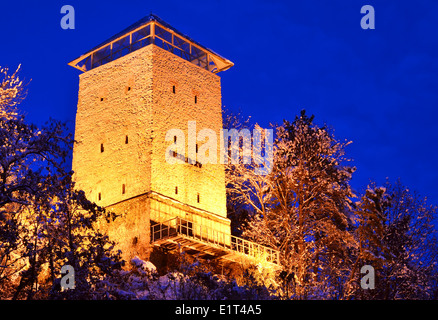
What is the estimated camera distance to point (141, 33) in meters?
37.4

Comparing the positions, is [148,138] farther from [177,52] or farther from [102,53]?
[102,53]

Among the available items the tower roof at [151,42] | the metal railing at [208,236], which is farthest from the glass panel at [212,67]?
the metal railing at [208,236]

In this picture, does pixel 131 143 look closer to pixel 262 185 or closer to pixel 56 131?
pixel 262 185

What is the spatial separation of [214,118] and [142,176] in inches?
269

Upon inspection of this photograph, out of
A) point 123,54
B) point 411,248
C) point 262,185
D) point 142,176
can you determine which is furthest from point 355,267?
point 123,54

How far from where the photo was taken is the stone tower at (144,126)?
33.6m

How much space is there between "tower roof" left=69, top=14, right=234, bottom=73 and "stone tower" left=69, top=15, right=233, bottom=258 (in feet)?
0.20

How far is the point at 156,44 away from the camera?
3684 cm

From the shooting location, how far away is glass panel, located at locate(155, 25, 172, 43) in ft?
123

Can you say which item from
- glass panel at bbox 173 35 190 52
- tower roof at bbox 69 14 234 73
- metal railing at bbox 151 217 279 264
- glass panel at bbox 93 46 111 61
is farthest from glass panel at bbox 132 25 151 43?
metal railing at bbox 151 217 279 264

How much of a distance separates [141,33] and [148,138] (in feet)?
22.3

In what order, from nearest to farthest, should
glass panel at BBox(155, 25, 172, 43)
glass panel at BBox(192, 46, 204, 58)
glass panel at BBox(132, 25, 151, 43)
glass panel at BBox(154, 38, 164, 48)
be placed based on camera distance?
glass panel at BBox(154, 38, 164, 48)
glass panel at BBox(132, 25, 151, 43)
glass panel at BBox(155, 25, 172, 43)
glass panel at BBox(192, 46, 204, 58)

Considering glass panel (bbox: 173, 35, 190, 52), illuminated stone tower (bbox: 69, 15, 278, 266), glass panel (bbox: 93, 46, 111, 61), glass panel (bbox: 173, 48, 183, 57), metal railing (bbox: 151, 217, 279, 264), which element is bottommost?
metal railing (bbox: 151, 217, 279, 264)

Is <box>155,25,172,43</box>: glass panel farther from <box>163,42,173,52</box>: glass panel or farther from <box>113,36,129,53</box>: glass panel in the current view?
<box>113,36,129,53</box>: glass panel
